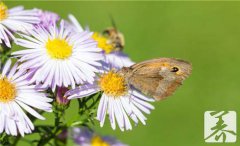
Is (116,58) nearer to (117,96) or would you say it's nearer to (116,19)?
(117,96)

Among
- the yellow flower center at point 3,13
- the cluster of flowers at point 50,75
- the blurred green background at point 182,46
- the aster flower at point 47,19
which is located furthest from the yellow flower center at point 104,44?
the blurred green background at point 182,46

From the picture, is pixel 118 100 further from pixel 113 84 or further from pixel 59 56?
pixel 59 56

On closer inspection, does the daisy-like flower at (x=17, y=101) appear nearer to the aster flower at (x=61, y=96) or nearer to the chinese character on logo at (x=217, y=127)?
the aster flower at (x=61, y=96)

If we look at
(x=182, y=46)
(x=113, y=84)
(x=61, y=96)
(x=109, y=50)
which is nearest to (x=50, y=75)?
(x=61, y=96)

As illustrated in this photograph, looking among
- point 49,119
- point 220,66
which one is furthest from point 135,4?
point 49,119

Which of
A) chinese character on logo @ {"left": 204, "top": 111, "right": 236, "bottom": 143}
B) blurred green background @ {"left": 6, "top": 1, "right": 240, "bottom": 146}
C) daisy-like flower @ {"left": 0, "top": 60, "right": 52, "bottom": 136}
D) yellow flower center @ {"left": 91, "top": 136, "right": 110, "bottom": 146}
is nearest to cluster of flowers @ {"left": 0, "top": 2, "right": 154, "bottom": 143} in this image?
daisy-like flower @ {"left": 0, "top": 60, "right": 52, "bottom": 136}
